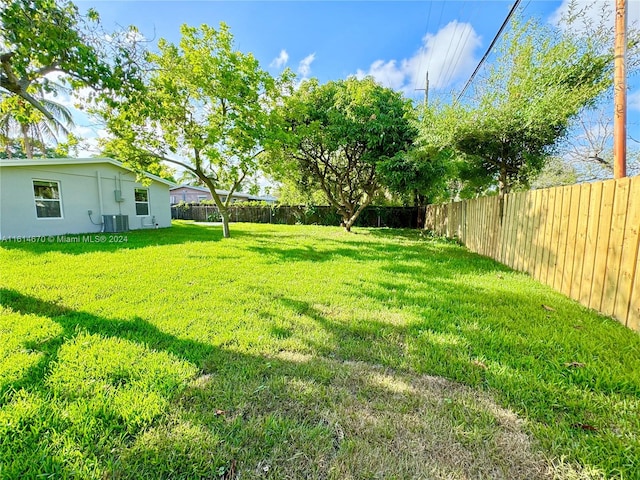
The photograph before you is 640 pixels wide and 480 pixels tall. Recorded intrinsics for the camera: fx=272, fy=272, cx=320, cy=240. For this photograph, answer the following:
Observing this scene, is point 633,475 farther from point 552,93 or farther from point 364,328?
point 552,93

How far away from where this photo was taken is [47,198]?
970 centimetres

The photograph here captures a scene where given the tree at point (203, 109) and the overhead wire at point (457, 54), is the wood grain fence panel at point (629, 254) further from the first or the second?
the tree at point (203, 109)

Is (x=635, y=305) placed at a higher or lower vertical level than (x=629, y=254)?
lower

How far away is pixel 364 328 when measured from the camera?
2842 mm

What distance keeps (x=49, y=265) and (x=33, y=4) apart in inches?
164

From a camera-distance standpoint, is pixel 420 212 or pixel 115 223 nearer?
pixel 115 223

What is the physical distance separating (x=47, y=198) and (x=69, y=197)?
24.5 inches

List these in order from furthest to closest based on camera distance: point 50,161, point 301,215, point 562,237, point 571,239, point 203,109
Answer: point 301,215, point 50,161, point 203,109, point 562,237, point 571,239

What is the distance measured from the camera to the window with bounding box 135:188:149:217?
1307 cm

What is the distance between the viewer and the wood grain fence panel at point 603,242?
301cm

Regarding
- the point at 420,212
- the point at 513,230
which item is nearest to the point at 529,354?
the point at 513,230

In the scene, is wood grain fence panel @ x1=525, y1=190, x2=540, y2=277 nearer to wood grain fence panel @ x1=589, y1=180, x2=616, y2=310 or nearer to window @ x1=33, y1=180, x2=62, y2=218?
wood grain fence panel @ x1=589, y1=180, x2=616, y2=310

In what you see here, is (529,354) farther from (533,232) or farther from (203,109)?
(203,109)

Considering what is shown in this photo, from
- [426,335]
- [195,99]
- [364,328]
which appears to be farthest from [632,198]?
[195,99]
